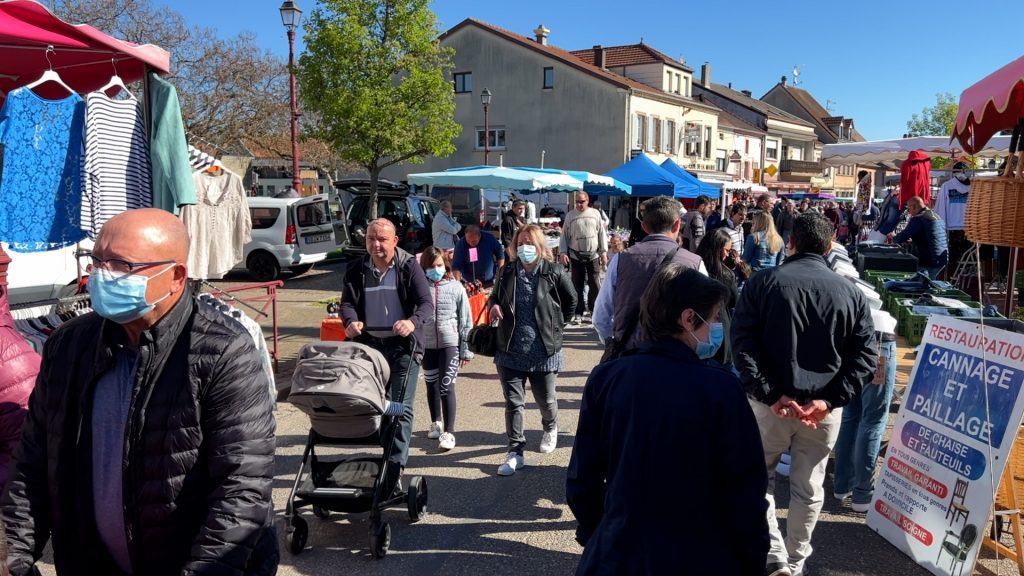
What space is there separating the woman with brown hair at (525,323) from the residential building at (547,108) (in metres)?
26.8

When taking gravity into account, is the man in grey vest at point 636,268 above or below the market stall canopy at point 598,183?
below

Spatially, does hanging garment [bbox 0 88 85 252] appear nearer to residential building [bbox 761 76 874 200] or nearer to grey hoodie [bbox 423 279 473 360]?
grey hoodie [bbox 423 279 473 360]

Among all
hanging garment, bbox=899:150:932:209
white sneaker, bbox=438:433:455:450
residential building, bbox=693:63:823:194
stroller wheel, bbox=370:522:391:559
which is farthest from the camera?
residential building, bbox=693:63:823:194

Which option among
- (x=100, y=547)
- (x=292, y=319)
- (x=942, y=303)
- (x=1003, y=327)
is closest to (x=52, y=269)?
(x=292, y=319)

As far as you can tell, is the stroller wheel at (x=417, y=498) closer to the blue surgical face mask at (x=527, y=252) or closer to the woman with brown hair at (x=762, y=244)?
the blue surgical face mask at (x=527, y=252)

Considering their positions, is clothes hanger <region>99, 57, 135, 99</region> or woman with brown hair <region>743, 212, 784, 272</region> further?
woman with brown hair <region>743, 212, 784, 272</region>

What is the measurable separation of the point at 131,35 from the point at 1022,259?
71.8ft

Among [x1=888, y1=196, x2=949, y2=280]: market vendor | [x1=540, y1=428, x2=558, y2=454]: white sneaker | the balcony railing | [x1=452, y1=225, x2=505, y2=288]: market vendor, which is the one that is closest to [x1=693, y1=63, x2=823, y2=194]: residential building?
the balcony railing

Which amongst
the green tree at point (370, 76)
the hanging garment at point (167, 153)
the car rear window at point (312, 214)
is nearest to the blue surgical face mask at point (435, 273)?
the hanging garment at point (167, 153)

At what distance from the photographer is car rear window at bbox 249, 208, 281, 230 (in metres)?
15.8

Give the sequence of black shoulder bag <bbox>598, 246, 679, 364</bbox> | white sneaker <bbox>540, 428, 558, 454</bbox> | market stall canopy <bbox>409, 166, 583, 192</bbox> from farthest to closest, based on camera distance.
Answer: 1. market stall canopy <bbox>409, 166, 583, 192</bbox>
2. white sneaker <bbox>540, 428, 558, 454</bbox>
3. black shoulder bag <bbox>598, 246, 679, 364</bbox>

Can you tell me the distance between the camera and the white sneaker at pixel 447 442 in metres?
5.81

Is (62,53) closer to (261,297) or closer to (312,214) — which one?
(261,297)

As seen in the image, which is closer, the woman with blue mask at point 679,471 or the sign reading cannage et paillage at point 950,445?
the woman with blue mask at point 679,471
